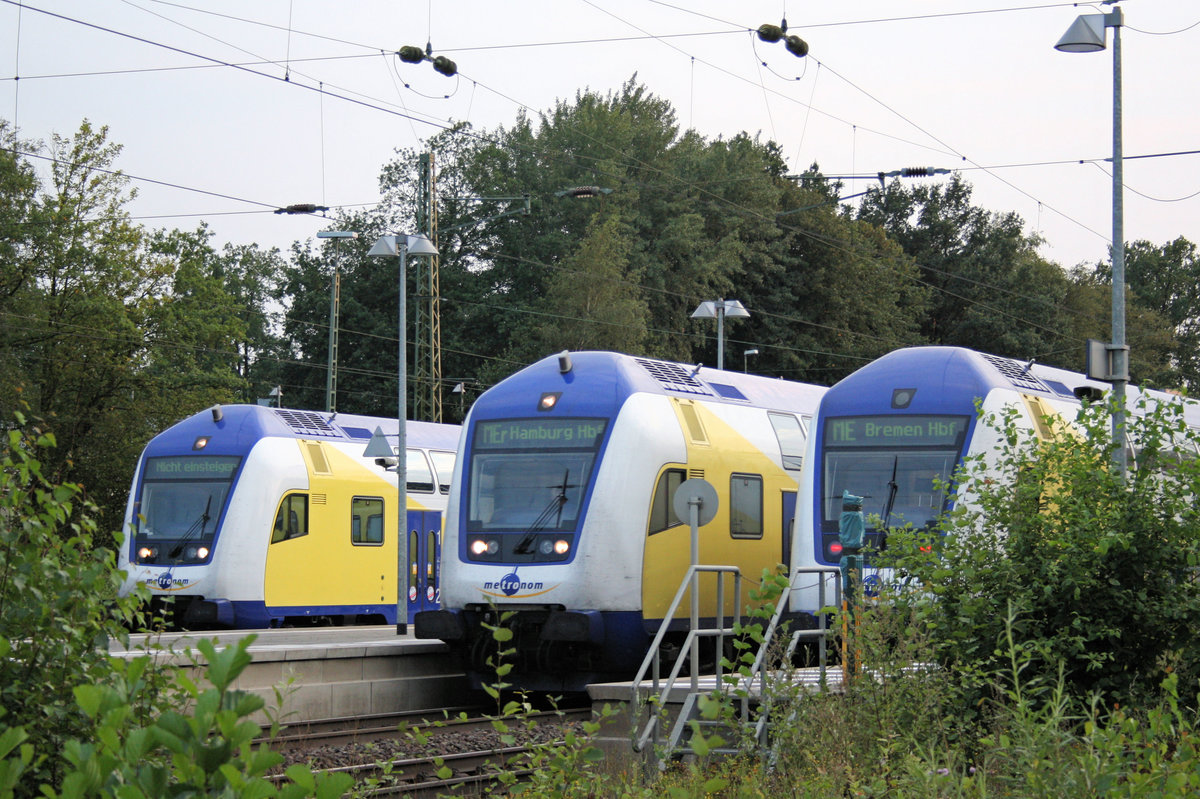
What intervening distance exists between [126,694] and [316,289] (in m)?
60.1

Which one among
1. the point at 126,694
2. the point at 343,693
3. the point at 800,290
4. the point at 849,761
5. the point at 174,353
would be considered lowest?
the point at 343,693

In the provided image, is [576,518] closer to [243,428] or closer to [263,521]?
[263,521]

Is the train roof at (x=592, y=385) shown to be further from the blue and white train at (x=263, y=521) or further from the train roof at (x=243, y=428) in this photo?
the train roof at (x=243, y=428)

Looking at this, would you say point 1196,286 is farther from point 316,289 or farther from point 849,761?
point 849,761

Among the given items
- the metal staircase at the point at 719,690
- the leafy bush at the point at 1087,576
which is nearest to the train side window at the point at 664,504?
the metal staircase at the point at 719,690

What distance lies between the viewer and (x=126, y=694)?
3340 mm

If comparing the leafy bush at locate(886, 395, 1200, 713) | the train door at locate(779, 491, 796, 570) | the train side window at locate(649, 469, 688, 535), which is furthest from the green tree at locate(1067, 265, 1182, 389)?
the leafy bush at locate(886, 395, 1200, 713)

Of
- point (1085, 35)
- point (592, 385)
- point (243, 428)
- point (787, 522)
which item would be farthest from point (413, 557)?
point (1085, 35)

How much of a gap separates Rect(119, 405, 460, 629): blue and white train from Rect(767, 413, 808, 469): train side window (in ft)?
22.2

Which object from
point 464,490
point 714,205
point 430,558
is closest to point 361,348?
point 714,205

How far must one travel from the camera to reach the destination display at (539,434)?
15.6 meters

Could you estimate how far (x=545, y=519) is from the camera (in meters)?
15.5

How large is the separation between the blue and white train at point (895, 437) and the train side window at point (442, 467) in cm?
1116

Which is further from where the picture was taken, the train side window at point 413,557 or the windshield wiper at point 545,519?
the train side window at point 413,557
